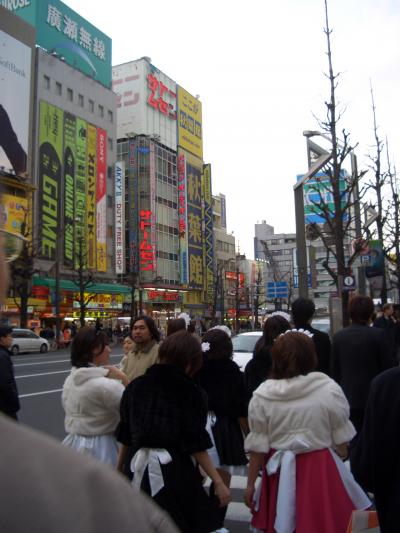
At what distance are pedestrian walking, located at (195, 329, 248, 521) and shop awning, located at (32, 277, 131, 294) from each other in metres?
38.7

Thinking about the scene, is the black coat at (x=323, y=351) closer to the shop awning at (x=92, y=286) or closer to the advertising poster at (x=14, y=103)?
the shop awning at (x=92, y=286)

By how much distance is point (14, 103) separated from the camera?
4184 centimetres

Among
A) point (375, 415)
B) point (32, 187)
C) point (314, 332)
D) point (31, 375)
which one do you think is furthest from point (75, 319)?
point (375, 415)

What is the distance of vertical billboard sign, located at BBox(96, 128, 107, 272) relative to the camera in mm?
50312

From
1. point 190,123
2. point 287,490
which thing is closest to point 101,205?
point 190,123

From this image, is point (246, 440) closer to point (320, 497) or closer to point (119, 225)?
point (320, 497)

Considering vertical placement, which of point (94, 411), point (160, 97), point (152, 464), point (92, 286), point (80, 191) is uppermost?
point (160, 97)

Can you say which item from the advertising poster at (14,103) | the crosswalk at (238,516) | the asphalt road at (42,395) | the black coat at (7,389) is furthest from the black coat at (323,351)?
the advertising poster at (14,103)

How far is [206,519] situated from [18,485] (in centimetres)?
281

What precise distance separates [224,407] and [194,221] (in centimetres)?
6256

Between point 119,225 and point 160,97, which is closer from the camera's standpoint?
point 119,225

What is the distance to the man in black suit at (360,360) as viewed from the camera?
5.02 m

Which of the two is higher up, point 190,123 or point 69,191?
point 190,123

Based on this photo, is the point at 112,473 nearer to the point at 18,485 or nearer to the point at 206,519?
the point at 18,485
